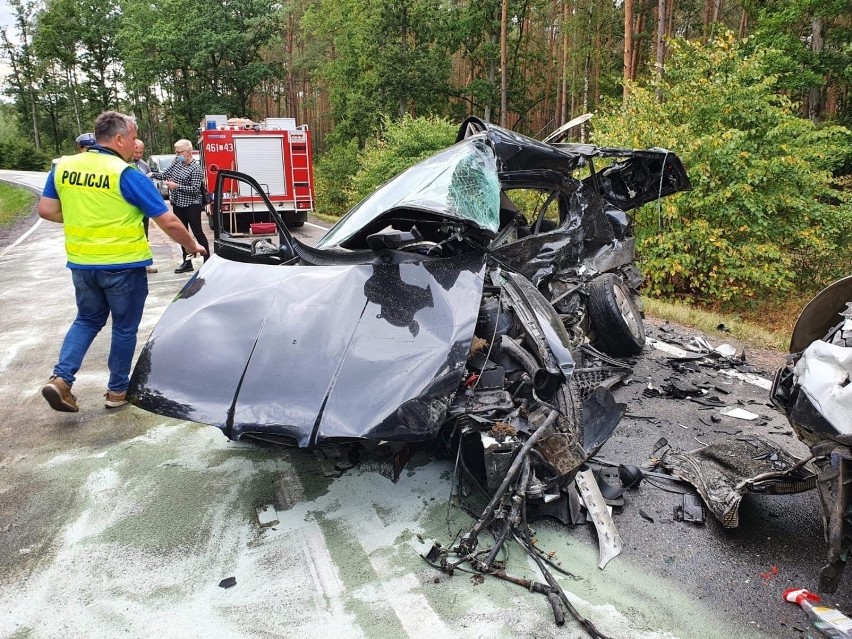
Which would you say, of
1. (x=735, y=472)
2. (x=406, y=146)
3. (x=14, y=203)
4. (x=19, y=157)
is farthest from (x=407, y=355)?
(x=19, y=157)

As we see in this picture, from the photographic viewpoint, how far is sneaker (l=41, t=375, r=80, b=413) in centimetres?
376

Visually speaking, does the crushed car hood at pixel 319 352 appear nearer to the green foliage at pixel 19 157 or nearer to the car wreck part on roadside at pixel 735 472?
the car wreck part on roadside at pixel 735 472

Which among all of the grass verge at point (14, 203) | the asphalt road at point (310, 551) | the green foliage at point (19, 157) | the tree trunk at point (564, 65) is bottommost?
the asphalt road at point (310, 551)

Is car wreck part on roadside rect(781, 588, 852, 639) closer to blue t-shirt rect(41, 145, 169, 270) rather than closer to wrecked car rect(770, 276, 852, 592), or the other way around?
wrecked car rect(770, 276, 852, 592)

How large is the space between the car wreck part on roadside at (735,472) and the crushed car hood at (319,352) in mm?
1412

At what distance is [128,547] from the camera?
8.87 ft

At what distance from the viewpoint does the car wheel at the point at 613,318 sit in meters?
4.71

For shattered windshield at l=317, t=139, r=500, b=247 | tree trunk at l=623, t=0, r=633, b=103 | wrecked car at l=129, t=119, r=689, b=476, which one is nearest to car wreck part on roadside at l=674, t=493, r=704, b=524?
wrecked car at l=129, t=119, r=689, b=476

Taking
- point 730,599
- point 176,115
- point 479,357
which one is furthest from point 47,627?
point 176,115

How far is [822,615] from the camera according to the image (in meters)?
2.13

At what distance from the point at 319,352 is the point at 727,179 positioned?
Answer: 764 centimetres

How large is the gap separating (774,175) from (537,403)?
296 inches

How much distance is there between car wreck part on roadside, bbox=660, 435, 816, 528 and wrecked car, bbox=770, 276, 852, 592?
307 millimetres

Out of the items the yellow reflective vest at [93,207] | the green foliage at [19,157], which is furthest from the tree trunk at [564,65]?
the green foliage at [19,157]
